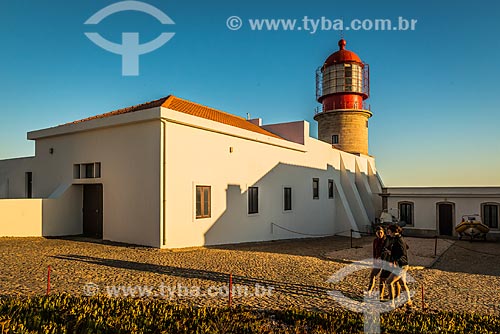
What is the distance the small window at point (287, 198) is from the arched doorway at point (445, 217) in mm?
10609

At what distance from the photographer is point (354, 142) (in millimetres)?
25219

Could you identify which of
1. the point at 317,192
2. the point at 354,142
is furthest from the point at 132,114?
the point at 354,142

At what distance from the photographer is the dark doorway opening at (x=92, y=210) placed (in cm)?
1253

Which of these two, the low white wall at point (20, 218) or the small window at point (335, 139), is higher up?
the small window at point (335, 139)

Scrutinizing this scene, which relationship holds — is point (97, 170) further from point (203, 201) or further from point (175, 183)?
point (203, 201)

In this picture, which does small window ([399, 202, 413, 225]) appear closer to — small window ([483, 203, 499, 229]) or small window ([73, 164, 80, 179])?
small window ([483, 203, 499, 229])

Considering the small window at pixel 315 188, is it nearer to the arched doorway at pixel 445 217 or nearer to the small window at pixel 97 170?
the arched doorway at pixel 445 217

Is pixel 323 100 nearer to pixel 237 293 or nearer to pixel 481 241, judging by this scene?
pixel 481 241

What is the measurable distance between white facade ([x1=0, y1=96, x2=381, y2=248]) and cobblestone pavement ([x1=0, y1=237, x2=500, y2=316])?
3.48 feet

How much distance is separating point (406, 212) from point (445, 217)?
2241 millimetres

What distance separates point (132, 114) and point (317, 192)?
38.0ft

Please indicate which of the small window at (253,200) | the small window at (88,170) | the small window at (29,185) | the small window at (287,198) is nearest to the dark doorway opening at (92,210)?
the small window at (88,170)

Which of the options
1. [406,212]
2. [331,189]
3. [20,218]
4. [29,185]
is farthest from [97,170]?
[406,212]

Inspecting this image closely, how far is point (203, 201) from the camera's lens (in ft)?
39.8
